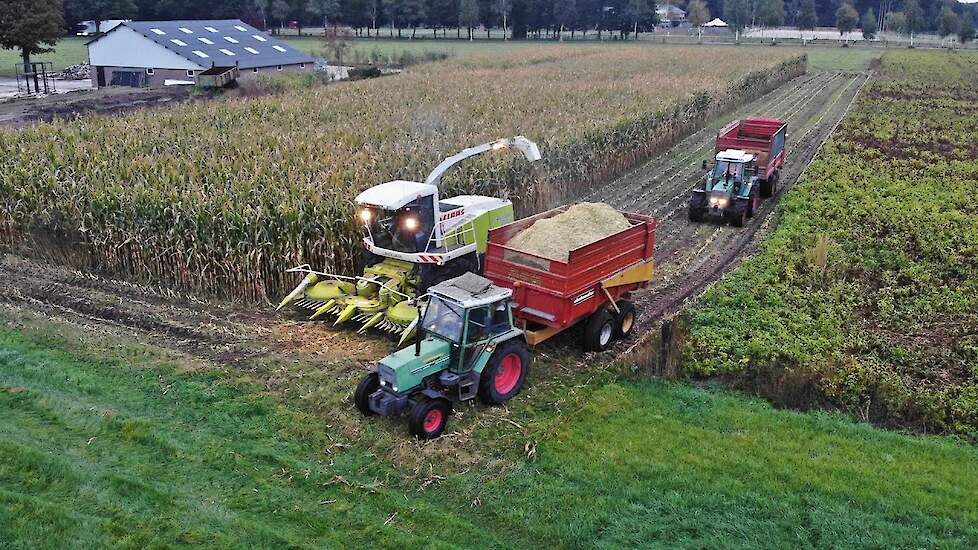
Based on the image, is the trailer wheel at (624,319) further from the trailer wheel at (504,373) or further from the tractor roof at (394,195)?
the tractor roof at (394,195)

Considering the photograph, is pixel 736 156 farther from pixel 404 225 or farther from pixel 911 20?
pixel 911 20

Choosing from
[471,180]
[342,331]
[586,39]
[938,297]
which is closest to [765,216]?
[938,297]

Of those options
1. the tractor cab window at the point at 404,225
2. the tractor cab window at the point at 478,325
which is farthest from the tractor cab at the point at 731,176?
the tractor cab window at the point at 478,325

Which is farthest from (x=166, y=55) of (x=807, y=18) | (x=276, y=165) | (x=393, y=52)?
(x=807, y=18)

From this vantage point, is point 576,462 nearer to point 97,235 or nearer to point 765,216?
point 97,235

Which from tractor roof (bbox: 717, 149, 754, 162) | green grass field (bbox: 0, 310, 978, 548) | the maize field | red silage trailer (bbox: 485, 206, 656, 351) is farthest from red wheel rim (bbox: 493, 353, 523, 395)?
tractor roof (bbox: 717, 149, 754, 162)
